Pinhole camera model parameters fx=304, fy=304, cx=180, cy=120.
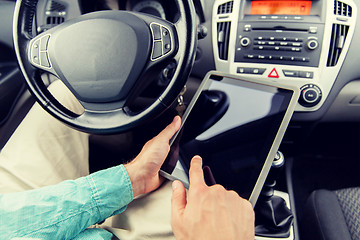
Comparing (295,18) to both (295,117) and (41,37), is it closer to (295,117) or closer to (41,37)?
(295,117)

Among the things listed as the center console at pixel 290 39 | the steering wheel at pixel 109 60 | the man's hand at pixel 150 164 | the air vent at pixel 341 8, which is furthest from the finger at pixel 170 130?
the air vent at pixel 341 8

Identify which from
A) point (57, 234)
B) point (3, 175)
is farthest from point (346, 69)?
point (3, 175)

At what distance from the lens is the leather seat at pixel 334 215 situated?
2.23 ft

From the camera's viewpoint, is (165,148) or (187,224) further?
(165,148)

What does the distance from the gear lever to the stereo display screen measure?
38 cm

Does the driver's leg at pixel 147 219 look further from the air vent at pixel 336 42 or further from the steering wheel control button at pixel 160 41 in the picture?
the air vent at pixel 336 42

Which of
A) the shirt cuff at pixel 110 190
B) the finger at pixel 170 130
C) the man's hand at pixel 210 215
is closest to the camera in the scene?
the man's hand at pixel 210 215

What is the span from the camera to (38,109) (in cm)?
82

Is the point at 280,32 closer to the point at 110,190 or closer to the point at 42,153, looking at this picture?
the point at 110,190

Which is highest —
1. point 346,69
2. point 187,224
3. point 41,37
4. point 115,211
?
point 41,37

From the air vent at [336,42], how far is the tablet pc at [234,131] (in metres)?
0.22

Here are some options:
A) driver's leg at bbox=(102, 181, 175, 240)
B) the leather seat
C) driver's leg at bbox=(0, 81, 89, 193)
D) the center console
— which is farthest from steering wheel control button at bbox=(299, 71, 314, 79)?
driver's leg at bbox=(0, 81, 89, 193)

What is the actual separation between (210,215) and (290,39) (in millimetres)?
510

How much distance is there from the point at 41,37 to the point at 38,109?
0.71ft
